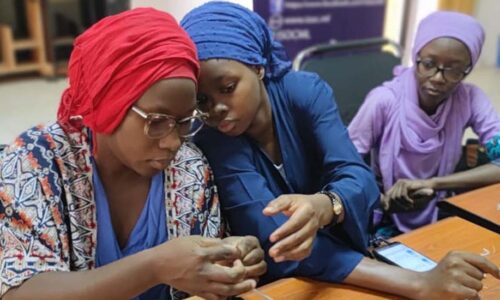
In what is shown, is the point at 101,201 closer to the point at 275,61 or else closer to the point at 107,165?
the point at 107,165

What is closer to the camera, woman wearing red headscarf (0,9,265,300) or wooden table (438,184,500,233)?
woman wearing red headscarf (0,9,265,300)

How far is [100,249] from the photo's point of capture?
1.15m

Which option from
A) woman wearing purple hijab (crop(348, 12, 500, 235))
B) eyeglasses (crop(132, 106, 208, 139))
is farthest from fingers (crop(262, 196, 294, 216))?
woman wearing purple hijab (crop(348, 12, 500, 235))

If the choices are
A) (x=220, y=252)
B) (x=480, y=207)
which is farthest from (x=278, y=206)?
(x=480, y=207)

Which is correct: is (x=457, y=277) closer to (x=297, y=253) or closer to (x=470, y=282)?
(x=470, y=282)

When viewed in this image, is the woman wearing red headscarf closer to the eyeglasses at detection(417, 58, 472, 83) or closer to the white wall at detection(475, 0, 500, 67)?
the eyeglasses at detection(417, 58, 472, 83)

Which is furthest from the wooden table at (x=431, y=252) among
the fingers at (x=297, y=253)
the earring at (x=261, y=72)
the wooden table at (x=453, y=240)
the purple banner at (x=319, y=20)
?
the purple banner at (x=319, y=20)

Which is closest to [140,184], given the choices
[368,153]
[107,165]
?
[107,165]

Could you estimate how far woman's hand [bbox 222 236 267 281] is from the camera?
39.3 inches

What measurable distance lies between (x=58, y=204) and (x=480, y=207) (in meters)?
1.01

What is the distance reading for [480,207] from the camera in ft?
4.87

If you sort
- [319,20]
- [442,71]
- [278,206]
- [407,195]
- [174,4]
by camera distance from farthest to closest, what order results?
[319,20], [174,4], [442,71], [407,195], [278,206]

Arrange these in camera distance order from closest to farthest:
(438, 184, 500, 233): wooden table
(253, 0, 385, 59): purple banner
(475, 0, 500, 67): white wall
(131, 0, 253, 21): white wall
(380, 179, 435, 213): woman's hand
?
(438, 184, 500, 233): wooden table, (380, 179, 435, 213): woman's hand, (131, 0, 253, 21): white wall, (253, 0, 385, 59): purple banner, (475, 0, 500, 67): white wall

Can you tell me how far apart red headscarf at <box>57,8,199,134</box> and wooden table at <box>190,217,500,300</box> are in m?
0.39
